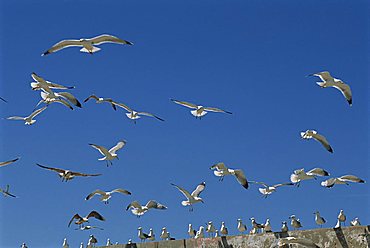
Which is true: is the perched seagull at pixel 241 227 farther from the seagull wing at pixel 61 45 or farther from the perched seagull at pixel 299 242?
the perched seagull at pixel 299 242

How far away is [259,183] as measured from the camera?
2000cm

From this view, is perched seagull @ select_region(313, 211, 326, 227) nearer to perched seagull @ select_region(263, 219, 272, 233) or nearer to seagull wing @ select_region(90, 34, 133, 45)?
perched seagull @ select_region(263, 219, 272, 233)

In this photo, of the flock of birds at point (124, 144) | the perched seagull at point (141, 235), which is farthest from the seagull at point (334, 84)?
the perched seagull at point (141, 235)

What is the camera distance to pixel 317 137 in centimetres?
1844

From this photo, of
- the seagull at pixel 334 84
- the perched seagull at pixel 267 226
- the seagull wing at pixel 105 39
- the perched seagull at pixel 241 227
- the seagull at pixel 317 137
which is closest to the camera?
the seagull wing at pixel 105 39

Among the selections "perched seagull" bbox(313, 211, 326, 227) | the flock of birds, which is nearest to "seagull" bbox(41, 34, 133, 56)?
the flock of birds

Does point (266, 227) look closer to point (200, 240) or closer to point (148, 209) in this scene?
point (148, 209)

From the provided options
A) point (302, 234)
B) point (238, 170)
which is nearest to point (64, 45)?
point (238, 170)

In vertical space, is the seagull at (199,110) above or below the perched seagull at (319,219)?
above

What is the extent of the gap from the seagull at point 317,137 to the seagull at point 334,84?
3.94 feet

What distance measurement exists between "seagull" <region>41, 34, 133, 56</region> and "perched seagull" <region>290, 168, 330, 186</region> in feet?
18.5

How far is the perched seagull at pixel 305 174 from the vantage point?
60.1 ft

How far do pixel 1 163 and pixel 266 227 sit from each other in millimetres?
8737

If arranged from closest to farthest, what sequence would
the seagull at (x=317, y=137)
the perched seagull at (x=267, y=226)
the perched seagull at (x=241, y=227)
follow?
the seagull at (x=317, y=137)
the perched seagull at (x=267, y=226)
the perched seagull at (x=241, y=227)
